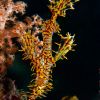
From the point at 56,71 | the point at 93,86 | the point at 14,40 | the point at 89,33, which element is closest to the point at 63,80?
the point at 56,71

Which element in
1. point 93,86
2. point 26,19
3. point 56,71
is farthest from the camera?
point 93,86

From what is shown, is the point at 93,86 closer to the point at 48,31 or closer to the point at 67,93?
the point at 67,93

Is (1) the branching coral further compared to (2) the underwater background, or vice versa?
(2) the underwater background

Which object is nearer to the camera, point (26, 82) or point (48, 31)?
point (48, 31)

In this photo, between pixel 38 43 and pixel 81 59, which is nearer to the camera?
pixel 38 43

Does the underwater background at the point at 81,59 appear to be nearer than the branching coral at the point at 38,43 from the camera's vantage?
No

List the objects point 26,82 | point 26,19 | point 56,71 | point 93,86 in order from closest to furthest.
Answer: point 26,19
point 26,82
point 56,71
point 93,86

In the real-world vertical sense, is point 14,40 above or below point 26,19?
below

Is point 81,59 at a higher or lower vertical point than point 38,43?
lower
